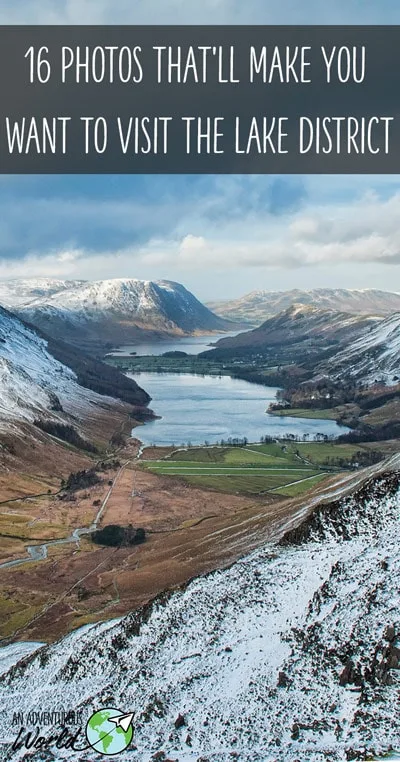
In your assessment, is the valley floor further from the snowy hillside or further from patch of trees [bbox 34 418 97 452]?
patch of trees [bbox 34 418 97 452]

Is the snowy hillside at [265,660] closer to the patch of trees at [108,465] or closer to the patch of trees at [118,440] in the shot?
the patch of trees at [108,465]

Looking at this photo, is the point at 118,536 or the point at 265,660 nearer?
the point at 265,660

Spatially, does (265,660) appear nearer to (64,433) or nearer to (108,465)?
(108,465)

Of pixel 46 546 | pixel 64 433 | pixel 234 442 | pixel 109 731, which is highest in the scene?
pixel 64 433

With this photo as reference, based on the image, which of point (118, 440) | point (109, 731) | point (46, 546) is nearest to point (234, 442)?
point (118, 440)

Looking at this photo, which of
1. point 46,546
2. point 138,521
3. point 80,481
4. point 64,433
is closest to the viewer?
point 46,546

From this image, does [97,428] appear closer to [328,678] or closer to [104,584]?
[104,584]

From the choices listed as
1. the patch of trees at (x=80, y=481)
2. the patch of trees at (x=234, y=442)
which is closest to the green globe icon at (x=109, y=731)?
the patch of trees at (x=80, y=481)

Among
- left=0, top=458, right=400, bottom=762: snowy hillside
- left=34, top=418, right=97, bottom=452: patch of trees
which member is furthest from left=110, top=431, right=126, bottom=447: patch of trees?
left=0, top=458, right=400, bottom=762: snowy hillside

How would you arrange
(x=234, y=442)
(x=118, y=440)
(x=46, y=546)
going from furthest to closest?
(x=118, y=440) < (x=234, y=442) < (x=46, y=546)
